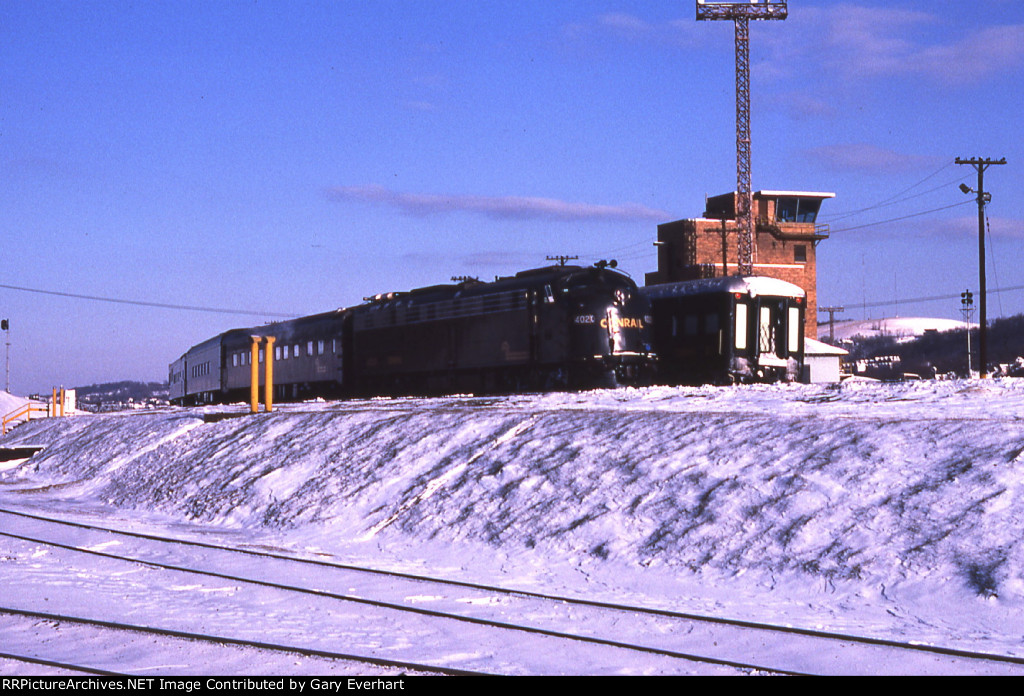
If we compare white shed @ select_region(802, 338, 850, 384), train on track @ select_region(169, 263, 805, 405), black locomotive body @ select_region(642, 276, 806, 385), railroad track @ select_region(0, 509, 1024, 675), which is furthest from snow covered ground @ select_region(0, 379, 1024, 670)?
white shed @ select_region(802, 338, 850, 384)

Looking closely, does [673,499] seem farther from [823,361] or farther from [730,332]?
[823,361]

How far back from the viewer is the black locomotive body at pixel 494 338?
92.3ft

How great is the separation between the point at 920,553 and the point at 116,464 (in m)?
18.1

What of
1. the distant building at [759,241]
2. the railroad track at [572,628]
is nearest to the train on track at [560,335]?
the railroad track at [572,628]

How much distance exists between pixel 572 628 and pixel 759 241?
278 ft

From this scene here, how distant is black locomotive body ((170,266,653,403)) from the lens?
28.1 metres

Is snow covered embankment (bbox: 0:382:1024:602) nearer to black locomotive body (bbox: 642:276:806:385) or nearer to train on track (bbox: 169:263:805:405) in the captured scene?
train on track (bbox: 169:263:805:405)

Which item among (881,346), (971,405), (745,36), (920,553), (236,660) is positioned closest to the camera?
(236,660)

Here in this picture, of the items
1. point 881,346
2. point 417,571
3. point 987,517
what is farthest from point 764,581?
point 881,346

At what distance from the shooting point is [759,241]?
90.2m

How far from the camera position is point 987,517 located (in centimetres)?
1111
